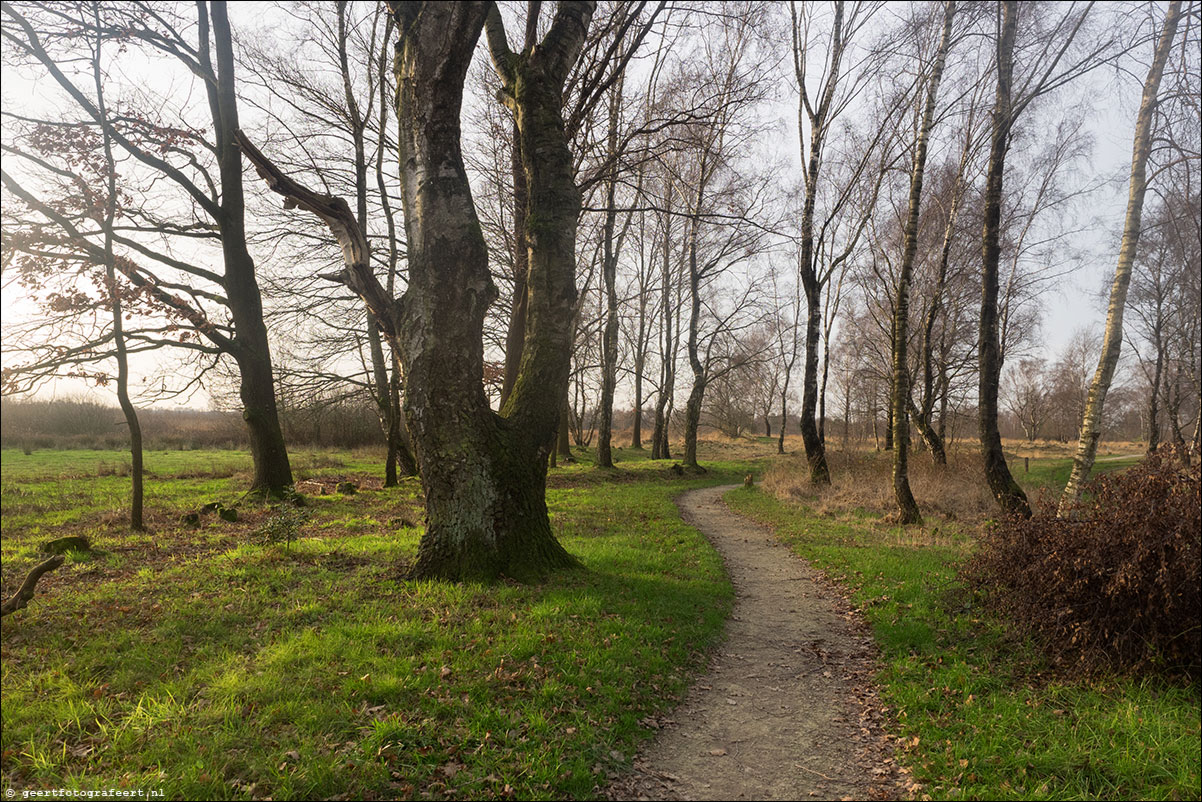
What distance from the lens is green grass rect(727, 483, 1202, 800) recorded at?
3.30 meters

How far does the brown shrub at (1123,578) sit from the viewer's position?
13.3 feet

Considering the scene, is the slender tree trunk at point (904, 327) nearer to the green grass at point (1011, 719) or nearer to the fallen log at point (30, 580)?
the green grass at point (1011, 719)

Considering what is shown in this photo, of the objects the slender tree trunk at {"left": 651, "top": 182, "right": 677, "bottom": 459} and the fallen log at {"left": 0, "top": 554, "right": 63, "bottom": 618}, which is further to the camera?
the slender tree trunk at {"left": 651, "top": 182, "right": 677, "bottom": 459}

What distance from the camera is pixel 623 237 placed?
76.0 ft

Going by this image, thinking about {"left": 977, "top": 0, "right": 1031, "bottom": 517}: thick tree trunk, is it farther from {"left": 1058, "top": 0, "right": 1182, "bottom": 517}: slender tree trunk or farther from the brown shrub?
the brown shrub

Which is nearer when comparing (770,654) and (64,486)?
(770,654)

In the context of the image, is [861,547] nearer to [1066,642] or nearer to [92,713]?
[1066,642]

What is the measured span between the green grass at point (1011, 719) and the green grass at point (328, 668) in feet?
6.35

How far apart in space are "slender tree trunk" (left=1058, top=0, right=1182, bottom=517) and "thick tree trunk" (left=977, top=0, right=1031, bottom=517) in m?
2.41

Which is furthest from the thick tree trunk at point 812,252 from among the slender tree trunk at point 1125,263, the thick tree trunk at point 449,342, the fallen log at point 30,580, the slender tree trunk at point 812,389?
the fallen log at point 30,580

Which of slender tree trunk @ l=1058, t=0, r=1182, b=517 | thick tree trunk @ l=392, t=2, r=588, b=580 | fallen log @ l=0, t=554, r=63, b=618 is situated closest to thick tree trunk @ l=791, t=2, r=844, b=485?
slender tree trunk @ l=1058, t=0, r=1182, b=517

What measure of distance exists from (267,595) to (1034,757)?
6856mm

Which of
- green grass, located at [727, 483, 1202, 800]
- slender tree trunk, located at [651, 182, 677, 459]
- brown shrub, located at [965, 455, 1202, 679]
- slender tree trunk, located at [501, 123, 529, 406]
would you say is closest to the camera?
green grass, located at [727, 483, 1202, 800]

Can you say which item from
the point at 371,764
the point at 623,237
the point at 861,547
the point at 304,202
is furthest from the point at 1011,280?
the point at 371,764
